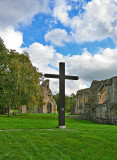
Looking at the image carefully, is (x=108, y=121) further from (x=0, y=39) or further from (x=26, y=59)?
(x=0, y=39)

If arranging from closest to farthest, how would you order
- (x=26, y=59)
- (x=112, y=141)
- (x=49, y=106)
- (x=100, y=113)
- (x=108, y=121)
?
1. (x=112, y=141)
2. (x=108, y=121)
3. (x=100, y=113)
4. (x=26, y=59)
5. (x=49, y=106)

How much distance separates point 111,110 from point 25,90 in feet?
34.3

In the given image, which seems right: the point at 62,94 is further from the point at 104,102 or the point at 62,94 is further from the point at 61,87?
the point at 104,102

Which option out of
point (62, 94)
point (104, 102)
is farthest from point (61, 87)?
point (104, 102)

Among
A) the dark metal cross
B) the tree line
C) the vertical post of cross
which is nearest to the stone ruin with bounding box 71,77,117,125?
the tree line

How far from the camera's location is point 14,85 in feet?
70.8

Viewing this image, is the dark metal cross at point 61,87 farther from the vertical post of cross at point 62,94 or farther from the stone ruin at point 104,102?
the stone ruin at point 104,102

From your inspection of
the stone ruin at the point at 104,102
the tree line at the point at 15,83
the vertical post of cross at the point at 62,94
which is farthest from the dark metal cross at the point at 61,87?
the stone ruin at the point at 104,102

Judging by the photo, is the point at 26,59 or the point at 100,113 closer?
the point at 100,113

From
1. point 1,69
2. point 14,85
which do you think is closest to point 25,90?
point 14,85

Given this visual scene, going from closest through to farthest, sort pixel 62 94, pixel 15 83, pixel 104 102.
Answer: pixel 62 94, pixel 15 83, pixel 104 102

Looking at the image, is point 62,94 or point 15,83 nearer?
point 62,94

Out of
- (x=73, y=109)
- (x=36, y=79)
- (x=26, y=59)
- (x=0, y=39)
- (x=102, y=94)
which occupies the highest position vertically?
(x=0, y=39)

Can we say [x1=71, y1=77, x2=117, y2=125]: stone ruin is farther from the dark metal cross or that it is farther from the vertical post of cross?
the vertical post of cross
